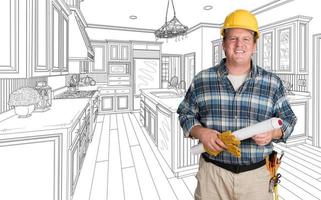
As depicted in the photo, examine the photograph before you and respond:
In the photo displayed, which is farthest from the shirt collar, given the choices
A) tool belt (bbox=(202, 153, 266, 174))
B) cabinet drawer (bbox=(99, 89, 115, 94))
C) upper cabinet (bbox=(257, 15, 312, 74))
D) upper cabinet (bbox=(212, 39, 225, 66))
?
cabinet drawer (bbox=(99, 89, 115, 94))

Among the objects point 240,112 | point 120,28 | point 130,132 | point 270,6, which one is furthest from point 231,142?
point 120,28

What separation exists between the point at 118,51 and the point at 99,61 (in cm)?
69

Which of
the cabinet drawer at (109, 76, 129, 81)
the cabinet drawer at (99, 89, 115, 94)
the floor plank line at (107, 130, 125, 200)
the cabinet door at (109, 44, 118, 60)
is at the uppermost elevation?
the cabinet door at (109, 44, 118, 60)

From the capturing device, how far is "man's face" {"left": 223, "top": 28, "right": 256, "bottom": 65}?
1.07 metres

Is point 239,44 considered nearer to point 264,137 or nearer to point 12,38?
point 264,137

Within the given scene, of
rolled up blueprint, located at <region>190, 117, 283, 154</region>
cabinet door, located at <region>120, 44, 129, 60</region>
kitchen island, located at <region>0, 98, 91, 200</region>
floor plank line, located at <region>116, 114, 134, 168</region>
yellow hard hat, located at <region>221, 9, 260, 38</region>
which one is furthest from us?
cabinet door, located at <region>120, 44, 129, 60</region>

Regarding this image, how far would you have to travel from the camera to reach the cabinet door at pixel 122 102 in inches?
274

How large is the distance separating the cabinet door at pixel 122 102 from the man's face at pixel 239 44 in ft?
19.9

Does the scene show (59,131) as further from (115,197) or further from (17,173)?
(115,197)

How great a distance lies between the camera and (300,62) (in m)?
3.79

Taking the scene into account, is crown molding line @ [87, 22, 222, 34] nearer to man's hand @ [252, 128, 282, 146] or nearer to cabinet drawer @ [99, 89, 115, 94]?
cabinet drawer @ [99, 89, 115, 94]

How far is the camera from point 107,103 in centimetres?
682

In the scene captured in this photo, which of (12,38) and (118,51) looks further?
(118,51)

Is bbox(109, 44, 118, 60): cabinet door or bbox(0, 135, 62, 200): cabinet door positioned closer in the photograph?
bbox(0, 135, 62, 200): cabinet door
